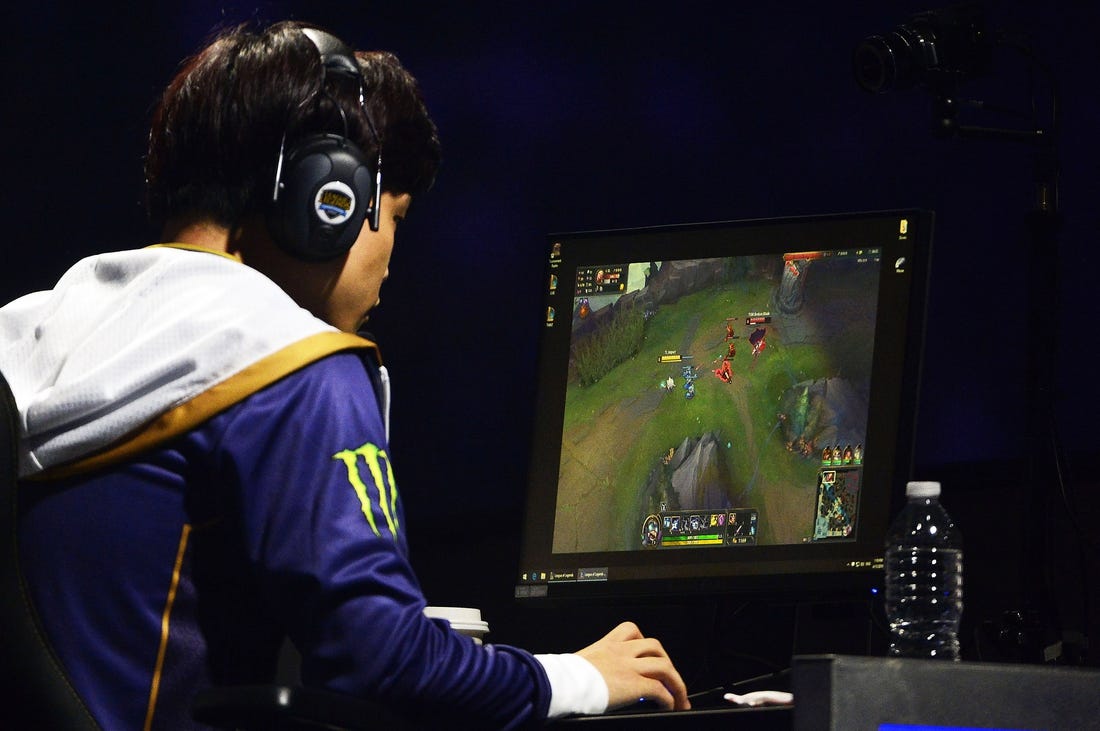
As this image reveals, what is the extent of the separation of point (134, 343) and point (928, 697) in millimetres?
727

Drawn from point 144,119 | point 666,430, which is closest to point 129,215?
point 144,119

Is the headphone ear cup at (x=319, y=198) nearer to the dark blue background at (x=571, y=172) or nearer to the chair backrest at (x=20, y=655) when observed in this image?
the chair backrest at (x=20, y=655)

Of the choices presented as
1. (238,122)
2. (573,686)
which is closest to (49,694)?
(573,686)

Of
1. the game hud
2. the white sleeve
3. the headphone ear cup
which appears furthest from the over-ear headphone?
the game hud

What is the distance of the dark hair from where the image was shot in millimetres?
1374

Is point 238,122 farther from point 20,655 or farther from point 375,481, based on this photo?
point 20,655

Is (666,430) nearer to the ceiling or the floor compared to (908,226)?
nearer to the floor

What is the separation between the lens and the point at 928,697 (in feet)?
4.02

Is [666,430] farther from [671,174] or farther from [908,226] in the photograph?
[671,174]

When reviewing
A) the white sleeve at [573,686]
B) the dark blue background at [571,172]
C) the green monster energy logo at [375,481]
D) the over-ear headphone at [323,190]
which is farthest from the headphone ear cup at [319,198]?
the dark blue background at [571,172]

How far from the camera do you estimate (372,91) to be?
1.47 metres

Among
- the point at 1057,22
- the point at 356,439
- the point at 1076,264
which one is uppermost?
the point at 1057,22

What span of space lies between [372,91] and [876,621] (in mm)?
894

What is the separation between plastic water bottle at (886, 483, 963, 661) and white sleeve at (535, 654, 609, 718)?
468 millimetres
